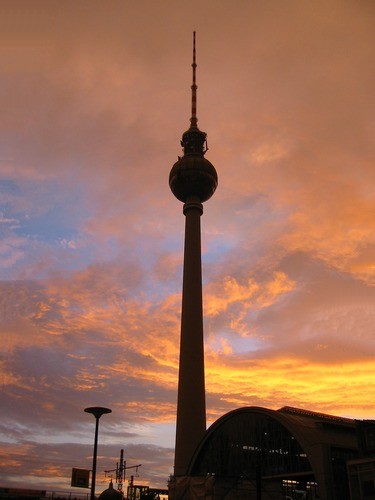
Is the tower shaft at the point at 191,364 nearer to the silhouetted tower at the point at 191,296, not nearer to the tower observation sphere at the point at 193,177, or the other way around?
the silhouetted tower at the point at 191,296

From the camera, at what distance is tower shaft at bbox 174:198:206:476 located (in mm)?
71688

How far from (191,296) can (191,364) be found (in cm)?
1073

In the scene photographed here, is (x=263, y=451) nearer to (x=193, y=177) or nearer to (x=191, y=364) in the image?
(x=191, y=364)

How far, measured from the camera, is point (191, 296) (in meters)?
81.6

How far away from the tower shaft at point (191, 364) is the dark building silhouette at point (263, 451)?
14 centimetres

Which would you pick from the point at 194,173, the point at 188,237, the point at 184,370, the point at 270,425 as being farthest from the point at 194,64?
the point at 270,425

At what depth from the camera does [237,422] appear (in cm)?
5472

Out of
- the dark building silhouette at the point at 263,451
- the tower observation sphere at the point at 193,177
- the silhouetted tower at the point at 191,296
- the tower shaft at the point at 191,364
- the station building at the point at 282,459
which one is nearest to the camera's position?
the station building at the point at 282,459

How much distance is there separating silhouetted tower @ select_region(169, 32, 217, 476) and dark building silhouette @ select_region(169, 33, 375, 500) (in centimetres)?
14

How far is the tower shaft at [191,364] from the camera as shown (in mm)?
71688

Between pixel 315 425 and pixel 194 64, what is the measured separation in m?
78.7

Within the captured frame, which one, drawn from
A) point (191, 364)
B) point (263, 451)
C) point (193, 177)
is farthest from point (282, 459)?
point (193, 177)

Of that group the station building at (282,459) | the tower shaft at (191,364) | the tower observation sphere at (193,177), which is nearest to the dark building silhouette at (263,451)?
the station building at (282,459)

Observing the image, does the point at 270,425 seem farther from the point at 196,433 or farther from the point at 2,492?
the point at 2,492
